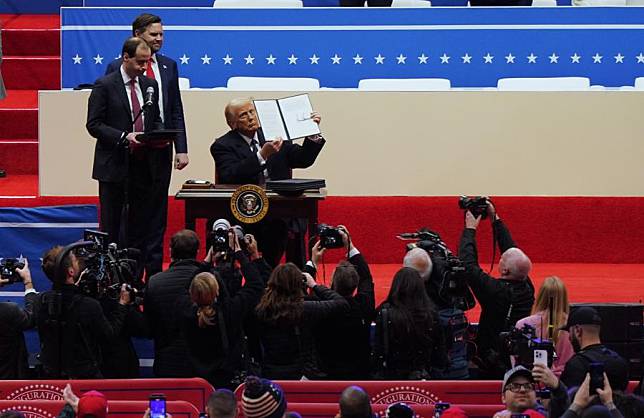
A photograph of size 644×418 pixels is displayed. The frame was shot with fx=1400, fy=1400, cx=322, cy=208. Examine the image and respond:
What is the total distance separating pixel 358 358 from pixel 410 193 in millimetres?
3619

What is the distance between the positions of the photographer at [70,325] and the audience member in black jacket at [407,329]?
5.03 ft

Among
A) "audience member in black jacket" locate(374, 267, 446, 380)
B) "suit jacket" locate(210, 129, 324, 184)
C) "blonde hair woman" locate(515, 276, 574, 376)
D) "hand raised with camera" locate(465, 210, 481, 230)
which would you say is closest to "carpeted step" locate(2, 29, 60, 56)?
"suit jacket" locate(210, 129, 324, 184)

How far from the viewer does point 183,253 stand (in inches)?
329

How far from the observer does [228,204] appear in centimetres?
923

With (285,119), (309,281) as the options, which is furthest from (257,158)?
(309,281)

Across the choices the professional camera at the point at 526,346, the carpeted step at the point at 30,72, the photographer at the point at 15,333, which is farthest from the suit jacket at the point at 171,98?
the carpeted step at the point at 30,72

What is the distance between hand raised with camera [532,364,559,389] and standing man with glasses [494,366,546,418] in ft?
0.71

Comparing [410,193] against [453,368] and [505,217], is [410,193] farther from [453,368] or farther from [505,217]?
[453,368]

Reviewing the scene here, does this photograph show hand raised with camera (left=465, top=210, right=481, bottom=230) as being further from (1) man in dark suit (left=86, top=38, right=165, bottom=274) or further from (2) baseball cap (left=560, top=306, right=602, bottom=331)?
(1) man in dark suit (left=86, top=38, right=165, bottom=274)

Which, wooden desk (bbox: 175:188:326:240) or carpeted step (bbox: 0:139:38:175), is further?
carpeted step (bbox: 0:139:38:175)

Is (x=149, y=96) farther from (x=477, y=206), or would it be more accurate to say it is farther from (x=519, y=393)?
(x=519, y=393)

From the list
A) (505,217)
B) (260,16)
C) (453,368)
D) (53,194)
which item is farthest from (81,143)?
(453,368)

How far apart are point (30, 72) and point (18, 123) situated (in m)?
1.58

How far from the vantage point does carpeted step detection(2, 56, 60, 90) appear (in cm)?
1463
